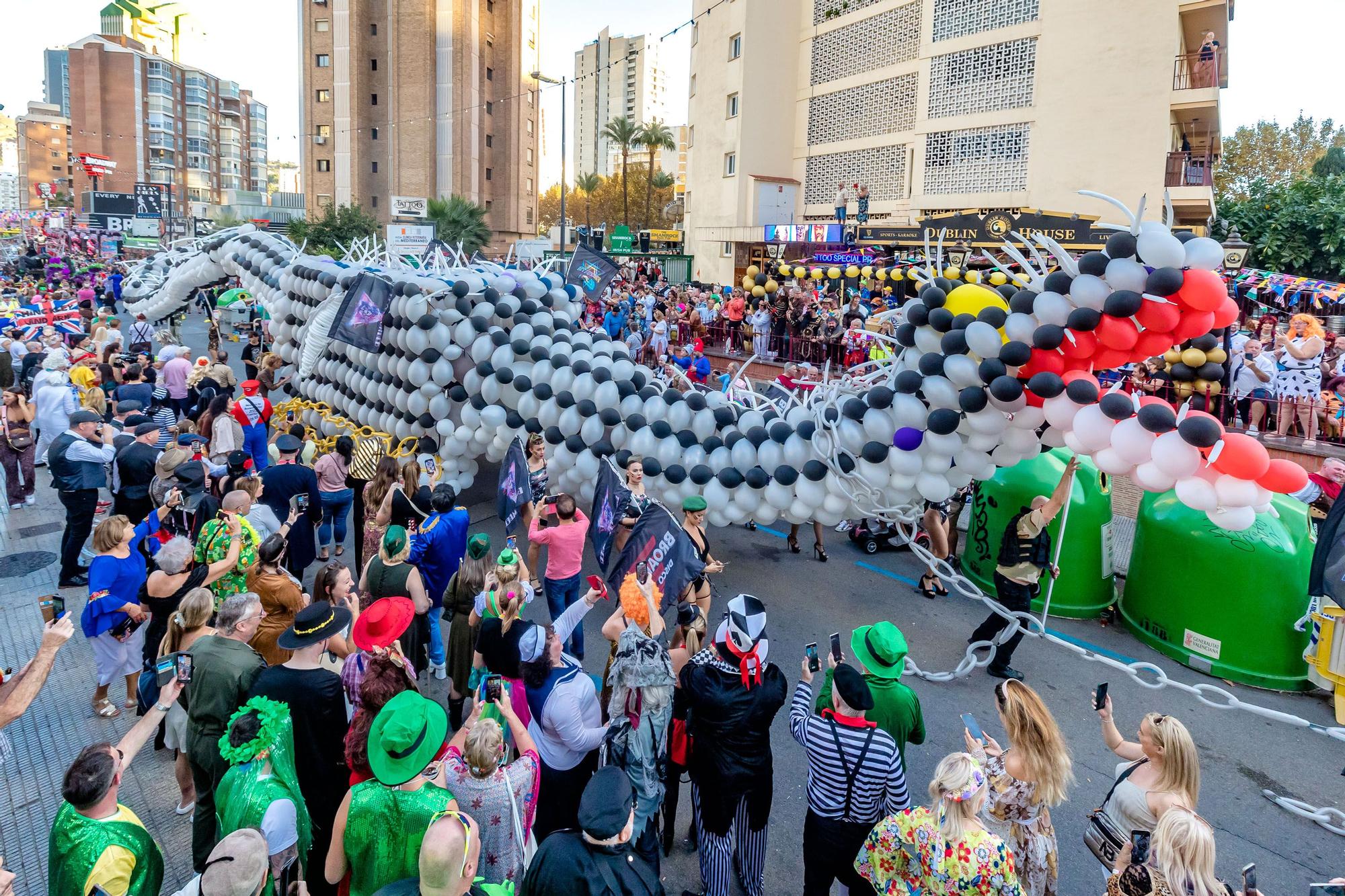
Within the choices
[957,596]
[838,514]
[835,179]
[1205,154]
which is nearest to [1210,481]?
[838,514]

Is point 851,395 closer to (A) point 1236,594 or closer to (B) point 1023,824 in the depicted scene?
(A) point 1236,594

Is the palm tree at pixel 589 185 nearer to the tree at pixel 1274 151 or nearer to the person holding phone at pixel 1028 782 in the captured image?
the tree at pixel 1274 151

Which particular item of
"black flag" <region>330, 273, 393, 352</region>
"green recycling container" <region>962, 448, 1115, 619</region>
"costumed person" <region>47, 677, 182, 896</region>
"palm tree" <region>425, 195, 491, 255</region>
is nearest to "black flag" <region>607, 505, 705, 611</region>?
"costumed person" <region>47, 677, 182, 896</region>

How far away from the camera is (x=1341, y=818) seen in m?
4.80

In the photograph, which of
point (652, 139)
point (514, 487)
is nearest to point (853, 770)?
point (514, 487)

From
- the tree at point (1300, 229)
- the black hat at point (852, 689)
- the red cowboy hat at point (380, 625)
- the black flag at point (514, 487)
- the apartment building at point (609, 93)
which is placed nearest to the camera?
the black hat at point (852, 689)

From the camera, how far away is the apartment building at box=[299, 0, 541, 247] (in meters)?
55.1

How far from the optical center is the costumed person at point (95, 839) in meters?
2.72

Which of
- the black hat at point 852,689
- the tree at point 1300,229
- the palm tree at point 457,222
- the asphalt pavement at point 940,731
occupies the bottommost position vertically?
the asphalt pavement at point 940,731

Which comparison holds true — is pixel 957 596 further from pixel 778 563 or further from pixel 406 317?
pixel 406 317

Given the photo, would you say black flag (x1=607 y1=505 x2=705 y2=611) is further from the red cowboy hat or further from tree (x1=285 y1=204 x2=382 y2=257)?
tree (x1=285 y1=204 x2=382 y2=257)

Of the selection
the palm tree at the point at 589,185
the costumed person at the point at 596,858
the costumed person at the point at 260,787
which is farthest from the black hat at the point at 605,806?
the palm tree at the point at 589,185

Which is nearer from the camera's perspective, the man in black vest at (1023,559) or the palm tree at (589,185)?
the man in black vest at (1023,559)

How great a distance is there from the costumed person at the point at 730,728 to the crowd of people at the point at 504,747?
0.04 feet
